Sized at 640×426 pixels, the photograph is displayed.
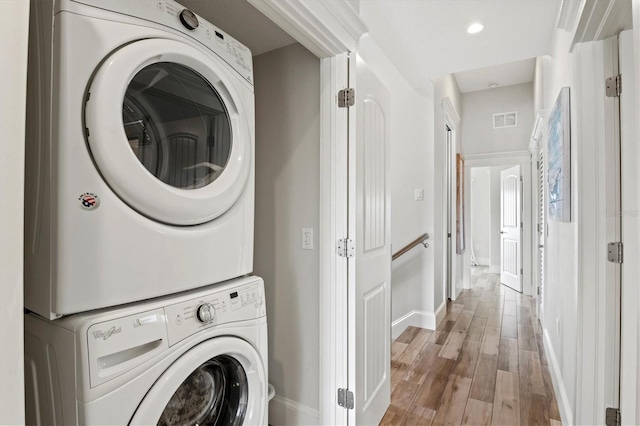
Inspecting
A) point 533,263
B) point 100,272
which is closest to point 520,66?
point 533,263

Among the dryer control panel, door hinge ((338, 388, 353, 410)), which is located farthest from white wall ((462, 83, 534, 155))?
the dryer control panel

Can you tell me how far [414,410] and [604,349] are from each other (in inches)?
41.6

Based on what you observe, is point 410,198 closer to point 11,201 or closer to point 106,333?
point 106,333

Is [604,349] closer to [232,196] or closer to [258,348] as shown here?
[258,348]

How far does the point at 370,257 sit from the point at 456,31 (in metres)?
1.78

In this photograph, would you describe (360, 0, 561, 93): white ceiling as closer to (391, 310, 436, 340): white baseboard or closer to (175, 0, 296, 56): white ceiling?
(175, 0, 296, 56): white ceiling

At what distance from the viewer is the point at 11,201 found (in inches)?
18.4

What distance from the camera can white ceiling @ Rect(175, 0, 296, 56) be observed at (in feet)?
4.73

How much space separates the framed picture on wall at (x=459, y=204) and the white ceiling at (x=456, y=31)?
2064 millimetres

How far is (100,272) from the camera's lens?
0.77m

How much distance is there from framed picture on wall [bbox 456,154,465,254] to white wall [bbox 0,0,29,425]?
15.8 feet

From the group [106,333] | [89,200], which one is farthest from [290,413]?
[89,200]

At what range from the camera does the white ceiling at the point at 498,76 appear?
4.34 metres

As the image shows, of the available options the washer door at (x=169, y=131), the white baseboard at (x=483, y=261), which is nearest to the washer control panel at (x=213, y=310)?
the washer door at (x=169, y=131)
